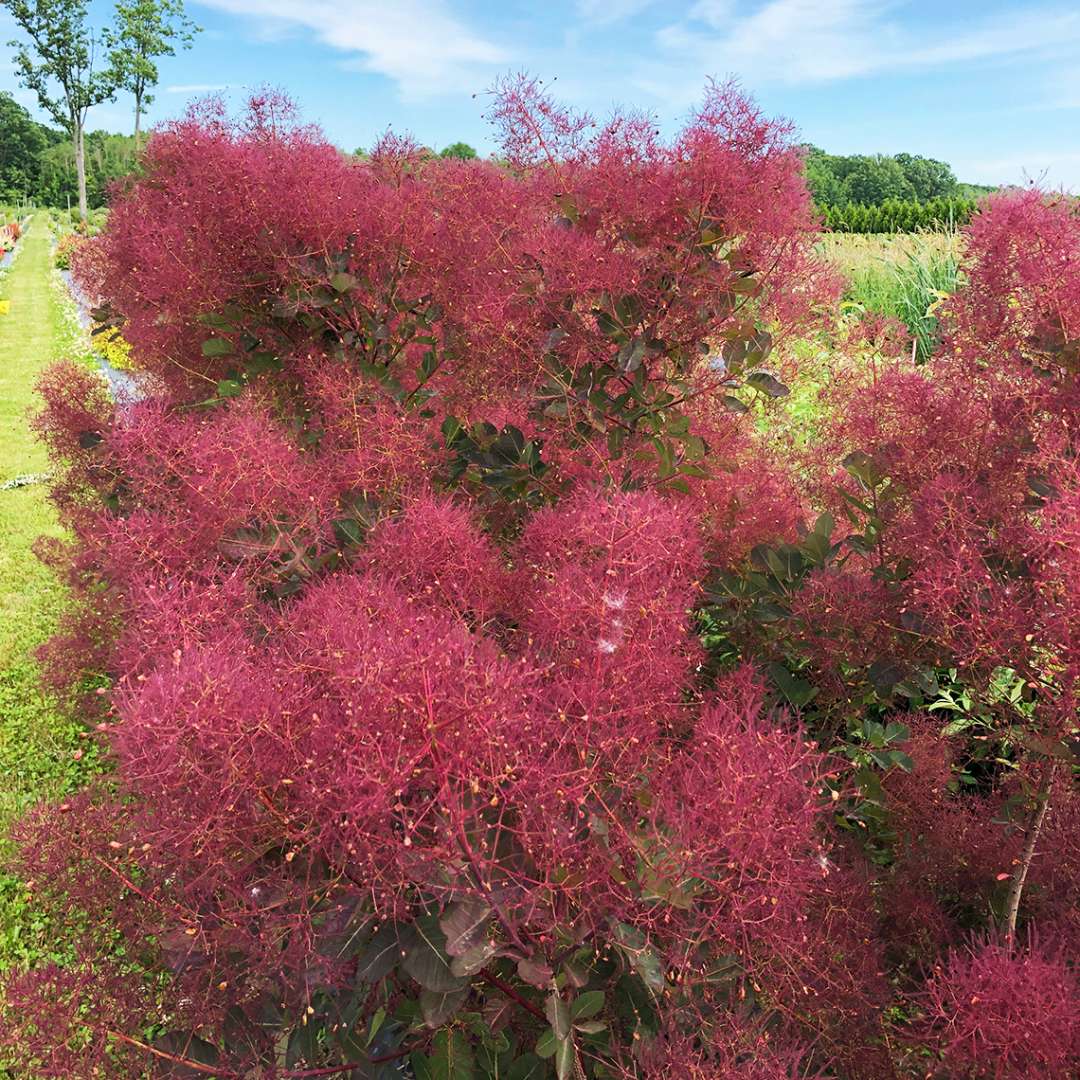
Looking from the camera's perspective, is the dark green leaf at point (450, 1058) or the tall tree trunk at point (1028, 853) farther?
the tall tree trunk at point (1028, 853)

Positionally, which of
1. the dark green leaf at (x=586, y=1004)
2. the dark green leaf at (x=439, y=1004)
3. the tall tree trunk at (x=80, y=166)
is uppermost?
the tall tree trunk at (x=80, y=166)

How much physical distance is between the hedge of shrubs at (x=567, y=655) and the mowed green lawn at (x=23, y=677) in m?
0.43

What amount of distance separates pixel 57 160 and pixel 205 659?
71308 mm

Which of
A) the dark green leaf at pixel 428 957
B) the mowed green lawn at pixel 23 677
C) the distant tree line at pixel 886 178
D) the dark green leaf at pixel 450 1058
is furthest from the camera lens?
the distant tree line at pixel 886 178

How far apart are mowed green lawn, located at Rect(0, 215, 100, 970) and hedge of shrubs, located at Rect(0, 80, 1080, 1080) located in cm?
43

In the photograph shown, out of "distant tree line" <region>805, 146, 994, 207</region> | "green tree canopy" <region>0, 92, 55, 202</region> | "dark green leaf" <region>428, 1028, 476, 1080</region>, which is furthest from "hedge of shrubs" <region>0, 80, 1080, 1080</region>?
"green tree canopy" <region>0, 92, 55, 202</region>

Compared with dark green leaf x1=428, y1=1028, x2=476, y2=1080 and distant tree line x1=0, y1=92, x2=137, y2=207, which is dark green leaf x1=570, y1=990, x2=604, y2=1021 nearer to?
dark green leaf x1=428, y1=1028, x2=476, y2=1080

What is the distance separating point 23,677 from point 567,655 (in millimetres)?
4994

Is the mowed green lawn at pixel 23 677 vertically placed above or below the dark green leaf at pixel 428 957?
below

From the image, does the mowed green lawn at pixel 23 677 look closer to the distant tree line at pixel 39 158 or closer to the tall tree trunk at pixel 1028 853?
the tall tree trunk at pixel 1028 853

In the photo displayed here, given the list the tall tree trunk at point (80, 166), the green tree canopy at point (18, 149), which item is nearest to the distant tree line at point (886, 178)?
the tall tree trunk at point (80, 166)

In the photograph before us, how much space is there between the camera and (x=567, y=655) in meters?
1.30

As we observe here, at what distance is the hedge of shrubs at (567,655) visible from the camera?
43.5 inches

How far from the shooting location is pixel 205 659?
1.10m
